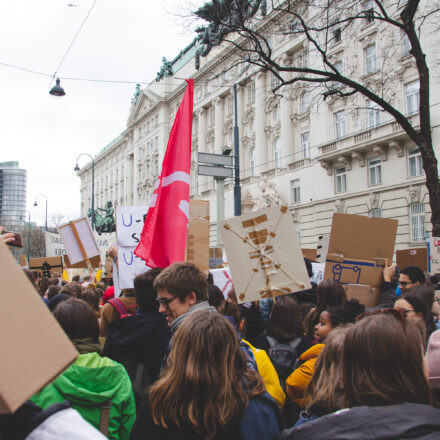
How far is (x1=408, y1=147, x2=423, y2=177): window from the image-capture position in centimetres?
2044

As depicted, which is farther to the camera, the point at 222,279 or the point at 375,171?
the point at 375,171

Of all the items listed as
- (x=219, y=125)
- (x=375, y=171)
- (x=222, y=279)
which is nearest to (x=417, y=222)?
(x=375, y=171)

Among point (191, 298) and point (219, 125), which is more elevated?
point (219, 125)

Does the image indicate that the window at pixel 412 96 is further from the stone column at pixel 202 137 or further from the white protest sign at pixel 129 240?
the stone column at pixel 202 137

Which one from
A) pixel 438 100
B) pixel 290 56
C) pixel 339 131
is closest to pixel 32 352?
pixel 438 100

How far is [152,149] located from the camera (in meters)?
51.5

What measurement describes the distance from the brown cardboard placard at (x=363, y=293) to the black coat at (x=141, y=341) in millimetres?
2674

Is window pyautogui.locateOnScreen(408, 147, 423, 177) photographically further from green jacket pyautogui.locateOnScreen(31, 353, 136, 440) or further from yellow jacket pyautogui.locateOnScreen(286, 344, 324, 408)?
green jacket pyautogui.locateOnScreen(31, 353, 136, 440)

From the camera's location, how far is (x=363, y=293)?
17.0ft

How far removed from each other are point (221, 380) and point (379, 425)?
65cm

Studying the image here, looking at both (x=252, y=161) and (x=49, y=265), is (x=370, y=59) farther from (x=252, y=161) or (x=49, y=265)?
(x=49, y=265)

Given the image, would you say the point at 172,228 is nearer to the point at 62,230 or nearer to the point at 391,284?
the point at 391,284

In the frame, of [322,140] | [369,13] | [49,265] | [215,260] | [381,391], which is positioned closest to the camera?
[381,391]

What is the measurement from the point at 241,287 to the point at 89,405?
2.48 metres
